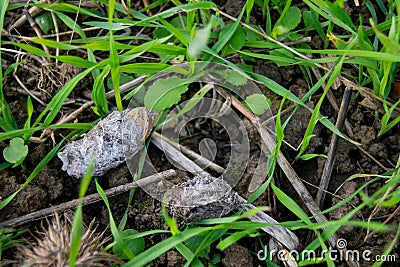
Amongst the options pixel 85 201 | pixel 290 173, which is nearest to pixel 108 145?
pixel 85 201

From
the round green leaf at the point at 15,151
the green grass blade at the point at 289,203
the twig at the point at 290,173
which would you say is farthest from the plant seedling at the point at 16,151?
the green grass blade at the point at 289,203

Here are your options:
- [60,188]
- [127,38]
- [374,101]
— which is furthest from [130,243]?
[374,101]

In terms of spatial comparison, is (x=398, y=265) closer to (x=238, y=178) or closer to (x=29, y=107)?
(x=238, y=178)

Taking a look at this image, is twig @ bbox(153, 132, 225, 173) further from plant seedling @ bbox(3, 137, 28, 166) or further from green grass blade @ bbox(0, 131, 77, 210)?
plant seedling @ bbox(3, 137, 28, 166)

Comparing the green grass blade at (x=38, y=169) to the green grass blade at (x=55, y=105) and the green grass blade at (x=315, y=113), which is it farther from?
the green grass blade at (x=315, y=113)

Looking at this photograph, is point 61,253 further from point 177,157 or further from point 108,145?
point 177,157
